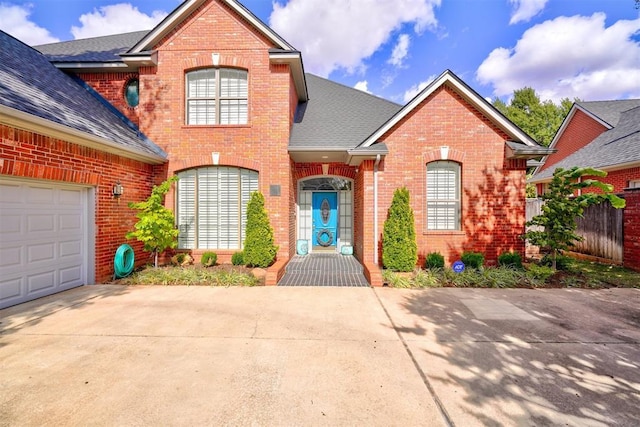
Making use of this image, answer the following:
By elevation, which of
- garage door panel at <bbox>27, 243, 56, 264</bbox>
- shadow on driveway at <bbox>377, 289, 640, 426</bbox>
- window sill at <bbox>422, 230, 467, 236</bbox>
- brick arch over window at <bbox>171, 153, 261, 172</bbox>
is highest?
Answer: brick arch over window at <bbox>171, 153, 261, 172</bbox>

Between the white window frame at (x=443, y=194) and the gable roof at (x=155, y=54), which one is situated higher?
the gable roof at (x=155, y=54)

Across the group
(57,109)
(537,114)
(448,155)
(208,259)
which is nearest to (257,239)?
(208,259)

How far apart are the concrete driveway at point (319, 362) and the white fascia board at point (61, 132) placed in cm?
331

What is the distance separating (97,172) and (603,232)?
1495 centimetres

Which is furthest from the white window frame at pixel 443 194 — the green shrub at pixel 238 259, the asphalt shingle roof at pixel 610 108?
the asphalt shingle roof at pixel 610 108

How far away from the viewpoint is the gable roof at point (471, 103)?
309 inches

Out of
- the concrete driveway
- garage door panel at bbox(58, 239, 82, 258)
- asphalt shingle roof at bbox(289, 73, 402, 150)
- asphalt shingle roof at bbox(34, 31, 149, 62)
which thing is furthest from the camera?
asphalt shingle roof at bbox(34, 31, 149, 62)

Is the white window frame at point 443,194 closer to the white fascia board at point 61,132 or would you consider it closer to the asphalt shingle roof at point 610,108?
the white fascia board at point 61,132

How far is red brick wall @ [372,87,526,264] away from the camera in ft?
26.6

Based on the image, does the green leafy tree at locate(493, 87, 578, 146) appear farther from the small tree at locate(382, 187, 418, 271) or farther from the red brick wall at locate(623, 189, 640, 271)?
the small tree at locate(382, 187, 418, 271)

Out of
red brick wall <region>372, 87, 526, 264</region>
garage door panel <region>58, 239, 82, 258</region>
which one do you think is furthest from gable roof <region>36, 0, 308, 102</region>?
garage door panel <region>58, 239, 82, 258</region>

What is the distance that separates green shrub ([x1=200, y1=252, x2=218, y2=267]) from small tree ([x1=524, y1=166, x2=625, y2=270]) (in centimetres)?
879

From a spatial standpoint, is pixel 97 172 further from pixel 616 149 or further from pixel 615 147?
pixel 615 147

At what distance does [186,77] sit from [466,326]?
9.94 m
